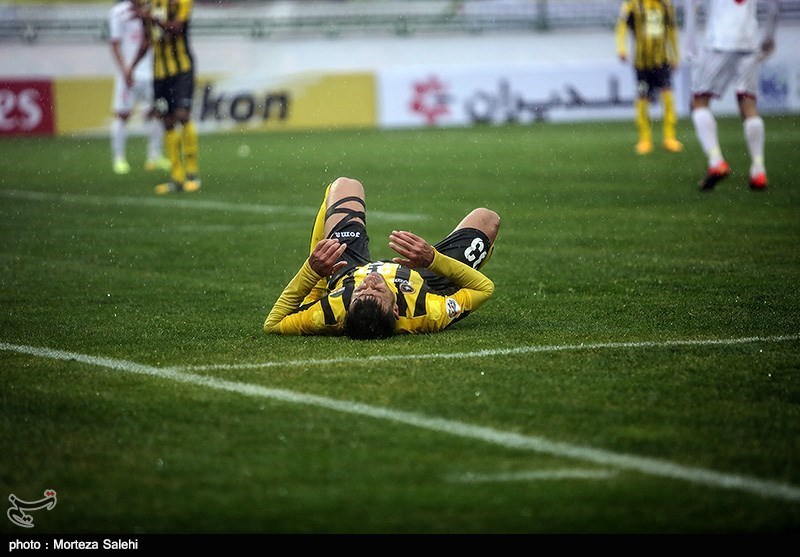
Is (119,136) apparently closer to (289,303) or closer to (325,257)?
(289,303)

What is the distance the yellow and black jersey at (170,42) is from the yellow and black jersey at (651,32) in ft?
23.0

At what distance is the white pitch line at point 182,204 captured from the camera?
13289 millimetres

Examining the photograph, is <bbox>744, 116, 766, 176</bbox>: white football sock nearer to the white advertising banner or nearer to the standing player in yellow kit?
the standing player in yellow kit

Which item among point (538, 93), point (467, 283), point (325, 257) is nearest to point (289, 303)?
point (325, 257)

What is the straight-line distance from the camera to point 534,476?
4.30m

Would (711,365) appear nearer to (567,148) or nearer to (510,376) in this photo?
(510,376)

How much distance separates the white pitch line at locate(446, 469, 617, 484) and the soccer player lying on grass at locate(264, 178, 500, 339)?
2209mm

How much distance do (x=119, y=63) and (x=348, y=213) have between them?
11.9 metres

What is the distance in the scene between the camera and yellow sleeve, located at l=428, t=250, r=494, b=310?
6.85 m

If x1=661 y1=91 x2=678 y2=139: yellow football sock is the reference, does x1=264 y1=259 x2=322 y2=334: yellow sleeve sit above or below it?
above

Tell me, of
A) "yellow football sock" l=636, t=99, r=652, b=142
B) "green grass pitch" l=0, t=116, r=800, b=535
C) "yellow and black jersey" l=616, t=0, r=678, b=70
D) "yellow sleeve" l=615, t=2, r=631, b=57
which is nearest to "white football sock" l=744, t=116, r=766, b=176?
"green grass pitch" l=0, t=116, r=800, b=535

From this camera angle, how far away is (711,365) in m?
5.93

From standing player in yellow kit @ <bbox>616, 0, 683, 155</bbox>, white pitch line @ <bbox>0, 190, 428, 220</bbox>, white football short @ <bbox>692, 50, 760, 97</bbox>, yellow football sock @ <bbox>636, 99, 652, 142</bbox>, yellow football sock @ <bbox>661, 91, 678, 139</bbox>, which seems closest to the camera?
white pitch line @ <bbox>0, 190, 428, 220</bbox>

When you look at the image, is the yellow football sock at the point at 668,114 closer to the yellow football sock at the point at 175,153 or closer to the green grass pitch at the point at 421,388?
the yellow football sock at the point at 175,153
